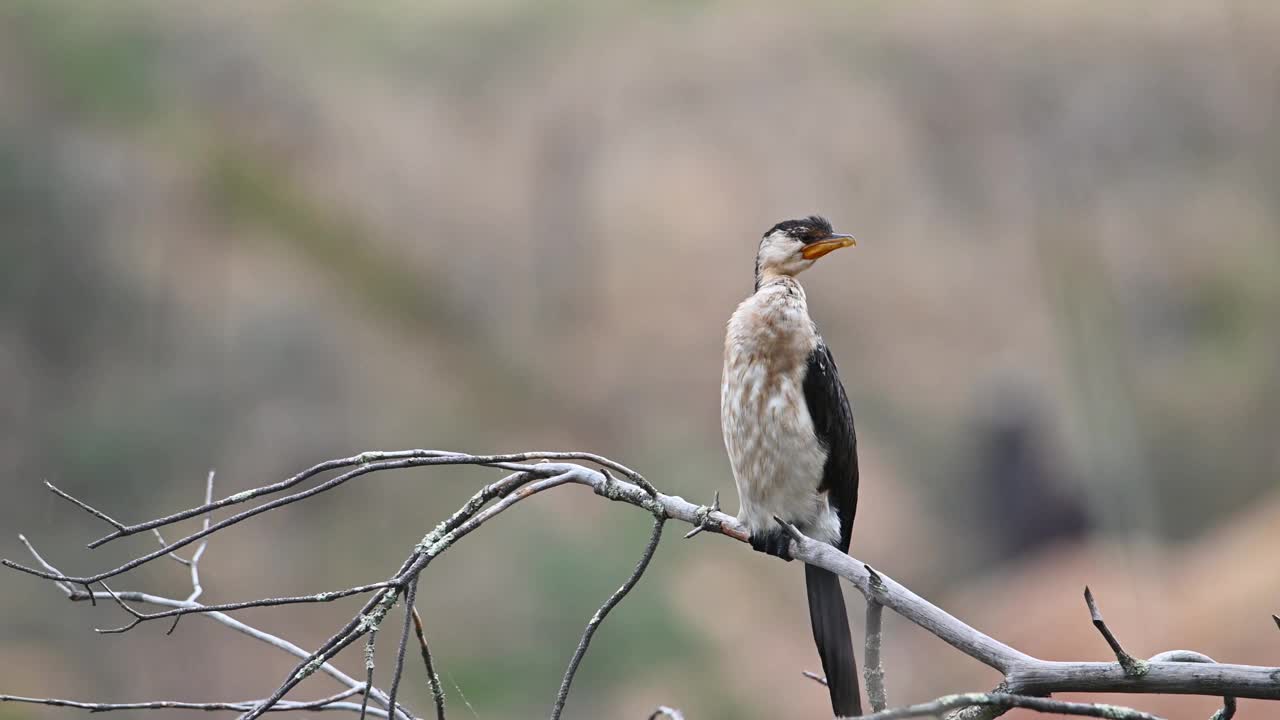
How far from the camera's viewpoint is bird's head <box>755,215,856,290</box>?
371 centimetres

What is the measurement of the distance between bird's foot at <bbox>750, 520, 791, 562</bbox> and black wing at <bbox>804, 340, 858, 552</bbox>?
1.00 ft

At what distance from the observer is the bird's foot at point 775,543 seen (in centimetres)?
329

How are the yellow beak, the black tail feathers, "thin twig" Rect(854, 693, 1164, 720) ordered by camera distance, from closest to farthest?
"thin twig" Rect(854, 693, 1164, 720), the black tail feathers, the yellow beak

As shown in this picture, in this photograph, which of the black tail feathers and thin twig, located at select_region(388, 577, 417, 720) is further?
the black tail feathers

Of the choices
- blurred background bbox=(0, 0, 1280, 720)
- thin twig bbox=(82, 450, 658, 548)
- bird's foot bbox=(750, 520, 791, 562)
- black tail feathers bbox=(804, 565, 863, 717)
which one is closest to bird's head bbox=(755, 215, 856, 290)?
bird's foot bbox=(750, 520, 791, 562)

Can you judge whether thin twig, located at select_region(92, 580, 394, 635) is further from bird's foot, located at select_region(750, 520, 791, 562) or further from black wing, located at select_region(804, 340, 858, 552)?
black wing, located at select_region(804, 340, 858, 552)

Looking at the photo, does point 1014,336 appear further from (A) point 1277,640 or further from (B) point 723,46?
(A) point 1277,640

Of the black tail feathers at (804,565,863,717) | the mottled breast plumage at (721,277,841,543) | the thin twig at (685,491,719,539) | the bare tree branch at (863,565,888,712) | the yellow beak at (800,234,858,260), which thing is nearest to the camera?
the bare tree branch at (863,565,888,712)

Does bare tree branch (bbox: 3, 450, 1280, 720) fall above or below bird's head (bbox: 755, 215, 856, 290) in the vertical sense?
below

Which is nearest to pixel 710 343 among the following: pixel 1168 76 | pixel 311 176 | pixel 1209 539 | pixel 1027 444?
pixel 1027 444

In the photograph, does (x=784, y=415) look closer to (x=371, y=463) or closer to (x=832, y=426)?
(x=832, y=426)

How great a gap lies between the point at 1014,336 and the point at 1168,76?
9.13 m

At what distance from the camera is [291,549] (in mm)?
17281

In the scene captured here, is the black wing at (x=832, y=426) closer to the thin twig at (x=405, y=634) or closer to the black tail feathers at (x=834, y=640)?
the black tail feathers at (x=834, y=640)
